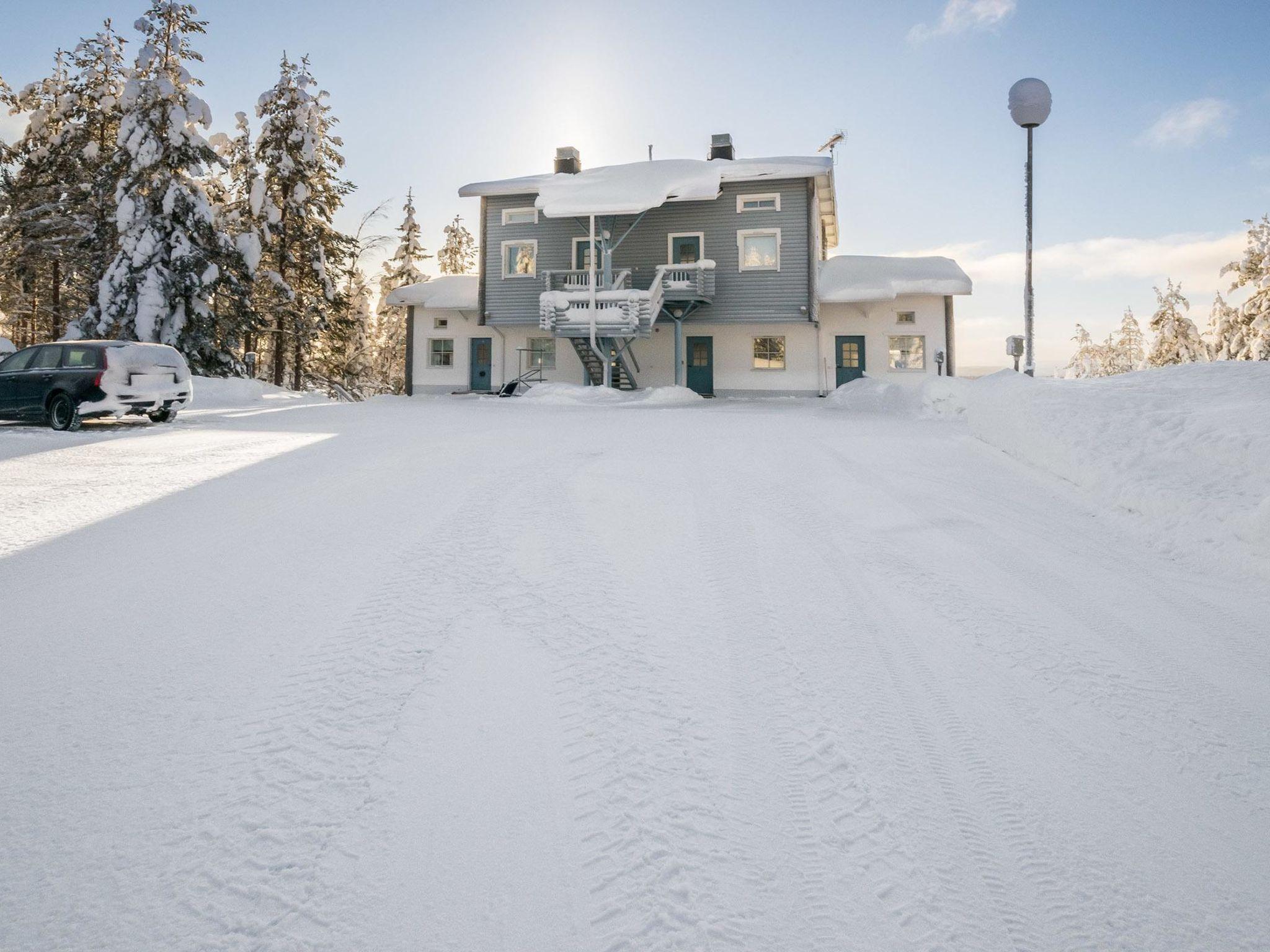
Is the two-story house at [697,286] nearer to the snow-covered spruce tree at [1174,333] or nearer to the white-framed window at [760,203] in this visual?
the white-framed window at [760,203]

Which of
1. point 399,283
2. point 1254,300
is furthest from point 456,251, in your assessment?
point 1254,300

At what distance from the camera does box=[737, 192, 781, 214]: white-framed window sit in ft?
78.8

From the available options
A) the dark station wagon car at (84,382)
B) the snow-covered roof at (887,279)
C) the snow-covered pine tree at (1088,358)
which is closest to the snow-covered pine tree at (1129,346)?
the snow-covered pine tree at (1088,358)

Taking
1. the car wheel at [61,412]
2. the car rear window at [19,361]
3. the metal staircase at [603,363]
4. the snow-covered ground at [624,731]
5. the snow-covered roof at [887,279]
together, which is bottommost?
the snow-covered ground at [624,731]

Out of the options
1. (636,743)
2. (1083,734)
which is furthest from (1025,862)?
(636,743)

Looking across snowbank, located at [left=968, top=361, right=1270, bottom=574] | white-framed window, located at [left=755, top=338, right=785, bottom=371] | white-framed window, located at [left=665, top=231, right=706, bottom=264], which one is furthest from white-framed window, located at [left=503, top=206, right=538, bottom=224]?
snowbank, located at [left=968, top=361, right=1270, bottom=574]

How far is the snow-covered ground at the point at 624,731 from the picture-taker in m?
1.92

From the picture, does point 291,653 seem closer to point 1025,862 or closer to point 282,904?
point 282,904

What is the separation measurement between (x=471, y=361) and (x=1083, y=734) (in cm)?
2722

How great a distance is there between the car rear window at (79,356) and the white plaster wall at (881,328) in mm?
19964

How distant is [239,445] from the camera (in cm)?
948

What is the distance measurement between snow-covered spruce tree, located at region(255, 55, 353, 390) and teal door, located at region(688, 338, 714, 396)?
1471cm

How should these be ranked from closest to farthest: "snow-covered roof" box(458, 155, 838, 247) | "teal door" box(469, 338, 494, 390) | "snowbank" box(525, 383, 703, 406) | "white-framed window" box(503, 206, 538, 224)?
"snowbank" box(525, 383, 703, 406) < "snow-covered roof" box(458, 155, 838, 247) < "white-framed window" box(503, 206, 538, 224) < "teal door" box(469, 338, 494, 390)

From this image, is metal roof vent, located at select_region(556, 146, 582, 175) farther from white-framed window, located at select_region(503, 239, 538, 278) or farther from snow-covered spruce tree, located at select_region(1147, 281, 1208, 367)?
snow-covered spruce tree, located at select_region(1147, 281, 1208, 367)
